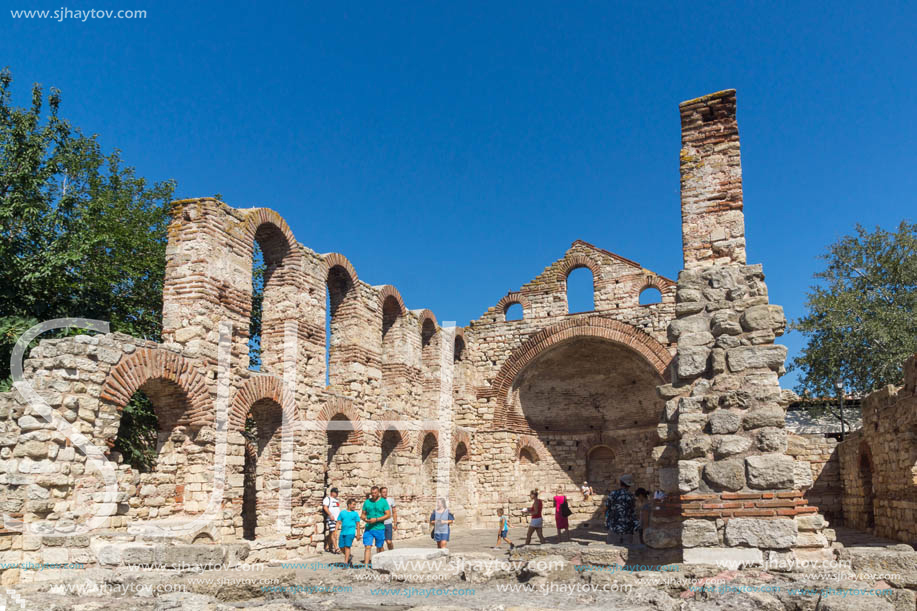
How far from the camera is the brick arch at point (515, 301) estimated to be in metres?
19.6

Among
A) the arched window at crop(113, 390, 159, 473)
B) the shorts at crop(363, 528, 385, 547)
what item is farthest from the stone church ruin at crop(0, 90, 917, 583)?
the arched window at crop(113, 390, 159, 473)

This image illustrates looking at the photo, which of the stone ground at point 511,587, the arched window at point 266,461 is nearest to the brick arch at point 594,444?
the arched window at point 266,461

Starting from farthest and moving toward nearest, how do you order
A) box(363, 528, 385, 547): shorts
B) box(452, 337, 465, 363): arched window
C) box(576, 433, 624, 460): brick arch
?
box(576, 433, 624, 460): brick arch
box(452, 337, 465, 363): arched window
box(363, 528, 385, 547): shorts

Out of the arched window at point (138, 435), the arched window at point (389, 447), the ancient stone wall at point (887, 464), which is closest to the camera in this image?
the ancient stone wall at point (887, 464)

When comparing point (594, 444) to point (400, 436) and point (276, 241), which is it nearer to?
point (400, 436)

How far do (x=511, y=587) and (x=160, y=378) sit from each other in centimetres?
531

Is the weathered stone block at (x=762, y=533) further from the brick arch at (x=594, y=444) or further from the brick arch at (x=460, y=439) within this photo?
the brick arch at (x=594, y=444)

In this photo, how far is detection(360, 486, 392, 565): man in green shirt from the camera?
9.62 metres

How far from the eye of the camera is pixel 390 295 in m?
15.1

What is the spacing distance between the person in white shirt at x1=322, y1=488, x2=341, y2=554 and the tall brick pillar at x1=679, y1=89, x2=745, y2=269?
24.2 ft

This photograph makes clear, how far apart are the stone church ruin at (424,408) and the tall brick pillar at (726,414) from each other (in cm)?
2

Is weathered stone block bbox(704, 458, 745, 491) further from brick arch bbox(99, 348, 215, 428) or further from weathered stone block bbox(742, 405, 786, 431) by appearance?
brick arch bbox(99, 348, 215, 428)

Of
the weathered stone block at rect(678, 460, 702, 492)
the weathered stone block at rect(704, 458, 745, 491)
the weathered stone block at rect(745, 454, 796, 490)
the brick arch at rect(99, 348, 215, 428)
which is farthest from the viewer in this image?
the brick arch at rect(99, 348, 215, 428)

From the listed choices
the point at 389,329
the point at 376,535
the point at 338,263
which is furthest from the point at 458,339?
the point at 376,535
